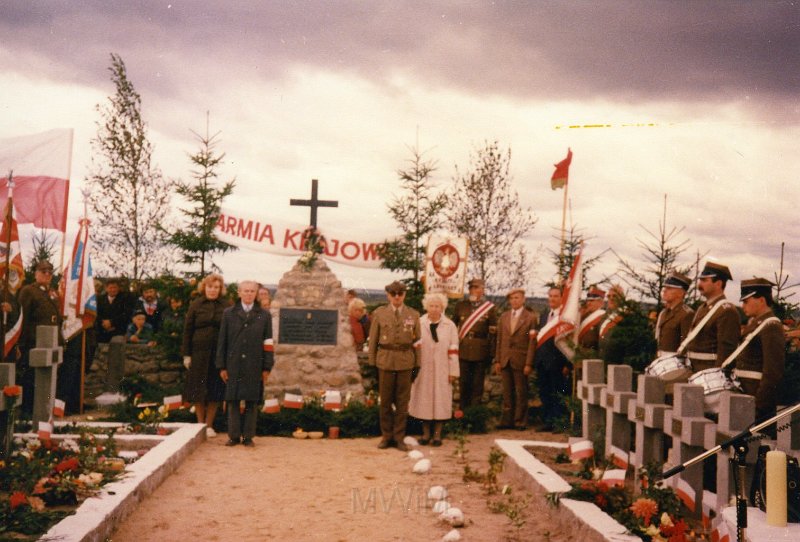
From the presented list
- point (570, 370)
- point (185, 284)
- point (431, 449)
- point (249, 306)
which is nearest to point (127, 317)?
point (185, 284)

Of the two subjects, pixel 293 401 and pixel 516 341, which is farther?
pixel 516 341

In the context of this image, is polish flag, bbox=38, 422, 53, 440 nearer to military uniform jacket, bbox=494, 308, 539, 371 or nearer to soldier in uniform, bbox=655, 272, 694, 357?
soldier in uniform, bbox=655, 272, 694, 357

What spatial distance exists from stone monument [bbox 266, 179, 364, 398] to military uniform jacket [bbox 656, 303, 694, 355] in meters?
5.62

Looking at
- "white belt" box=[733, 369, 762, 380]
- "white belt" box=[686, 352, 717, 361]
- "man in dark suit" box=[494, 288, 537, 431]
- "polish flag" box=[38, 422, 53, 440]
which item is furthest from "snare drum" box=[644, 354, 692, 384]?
"polish flag" box=[38, 422, 53, 440]

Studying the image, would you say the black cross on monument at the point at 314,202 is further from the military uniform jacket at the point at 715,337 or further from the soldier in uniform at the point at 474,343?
the military uniform jacket at the point at 715,337

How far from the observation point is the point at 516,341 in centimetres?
1216

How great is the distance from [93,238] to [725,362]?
19.0 metres

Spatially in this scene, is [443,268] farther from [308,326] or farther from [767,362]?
Result: [767,362]

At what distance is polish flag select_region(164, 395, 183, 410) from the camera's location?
11.0m

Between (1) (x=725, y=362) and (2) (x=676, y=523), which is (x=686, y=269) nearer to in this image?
(1) (x=725, y=362)

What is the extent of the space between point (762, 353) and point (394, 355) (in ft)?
16.2

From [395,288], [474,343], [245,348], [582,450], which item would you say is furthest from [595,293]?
[245,348]

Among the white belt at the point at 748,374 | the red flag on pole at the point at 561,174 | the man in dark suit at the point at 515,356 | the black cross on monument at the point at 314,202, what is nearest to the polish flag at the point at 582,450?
the white belt at the point at 748,374

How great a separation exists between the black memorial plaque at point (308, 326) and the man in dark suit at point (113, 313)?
10.4ft
